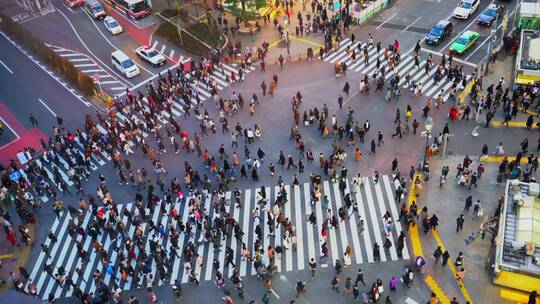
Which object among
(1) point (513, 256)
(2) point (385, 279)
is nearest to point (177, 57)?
(2) point (385, 279)

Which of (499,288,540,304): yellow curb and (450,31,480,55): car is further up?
(450,31,480,55): car

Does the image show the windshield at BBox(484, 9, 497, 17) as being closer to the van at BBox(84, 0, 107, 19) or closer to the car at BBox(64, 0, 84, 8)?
the van at BBox(84, 0, 107, 19)

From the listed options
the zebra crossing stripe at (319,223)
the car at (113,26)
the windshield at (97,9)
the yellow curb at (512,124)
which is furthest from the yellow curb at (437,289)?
the windshield at (97,9)

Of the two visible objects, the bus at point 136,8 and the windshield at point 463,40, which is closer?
the windshield at point 463,40

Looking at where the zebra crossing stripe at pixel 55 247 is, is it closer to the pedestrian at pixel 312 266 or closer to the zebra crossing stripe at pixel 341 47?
the pedestrian at pixel 312 266

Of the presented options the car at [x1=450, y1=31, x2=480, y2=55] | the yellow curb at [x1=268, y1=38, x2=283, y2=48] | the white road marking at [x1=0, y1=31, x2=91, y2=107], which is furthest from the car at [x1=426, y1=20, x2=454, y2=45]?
the white road marking at [x1=0, y1=31, x2=91, y2=107]

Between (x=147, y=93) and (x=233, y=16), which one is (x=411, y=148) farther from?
(x=233, y=16)

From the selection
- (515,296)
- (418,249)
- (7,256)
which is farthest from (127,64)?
(515,296)
